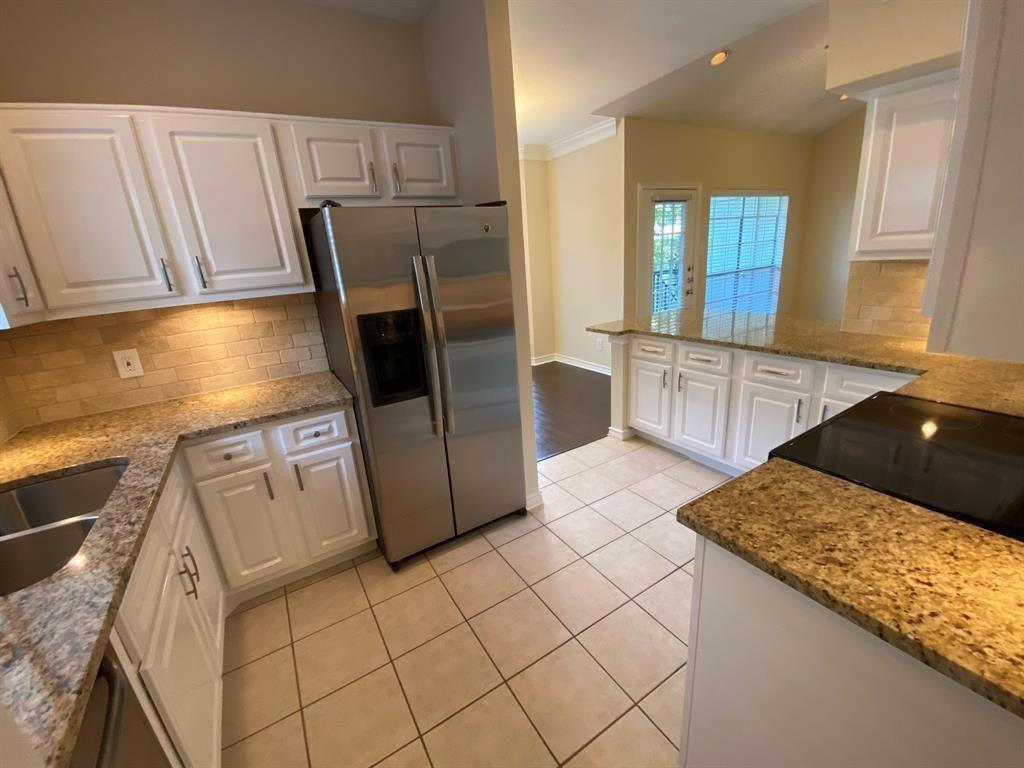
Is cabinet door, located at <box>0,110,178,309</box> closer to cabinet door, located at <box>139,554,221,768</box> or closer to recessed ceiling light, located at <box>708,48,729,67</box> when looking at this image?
cabinet door, located at <box>139,554,221,768</box>

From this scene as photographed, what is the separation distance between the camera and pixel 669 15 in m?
2.53

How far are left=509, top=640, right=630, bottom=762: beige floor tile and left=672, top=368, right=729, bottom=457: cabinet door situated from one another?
1.60m

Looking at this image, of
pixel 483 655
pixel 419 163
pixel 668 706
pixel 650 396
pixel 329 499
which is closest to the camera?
pixel 668 706

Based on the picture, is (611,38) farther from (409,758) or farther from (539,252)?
(409,758)

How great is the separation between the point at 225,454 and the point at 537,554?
1504 millimetres

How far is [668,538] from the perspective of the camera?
2244 mm

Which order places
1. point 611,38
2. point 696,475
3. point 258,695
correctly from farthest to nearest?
point 696,475, point 611,38, point 258,695

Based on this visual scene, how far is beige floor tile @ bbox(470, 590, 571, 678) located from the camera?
1655 millimetres

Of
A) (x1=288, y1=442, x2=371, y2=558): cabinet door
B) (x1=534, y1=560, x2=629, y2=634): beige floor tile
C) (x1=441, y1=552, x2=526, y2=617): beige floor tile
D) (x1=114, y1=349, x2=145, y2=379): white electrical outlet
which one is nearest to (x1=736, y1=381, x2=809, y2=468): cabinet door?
(x1=534, y1=560, x2=629, y2=634): beige floor tile

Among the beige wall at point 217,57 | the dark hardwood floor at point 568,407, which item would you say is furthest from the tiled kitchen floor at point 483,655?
the beige wall at point 217,57

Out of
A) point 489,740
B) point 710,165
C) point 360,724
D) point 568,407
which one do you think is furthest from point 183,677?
point 710,165

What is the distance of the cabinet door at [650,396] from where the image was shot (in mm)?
2902

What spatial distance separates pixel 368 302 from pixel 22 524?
1.36 metres

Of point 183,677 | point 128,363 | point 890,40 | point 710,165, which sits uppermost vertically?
point 710,165
